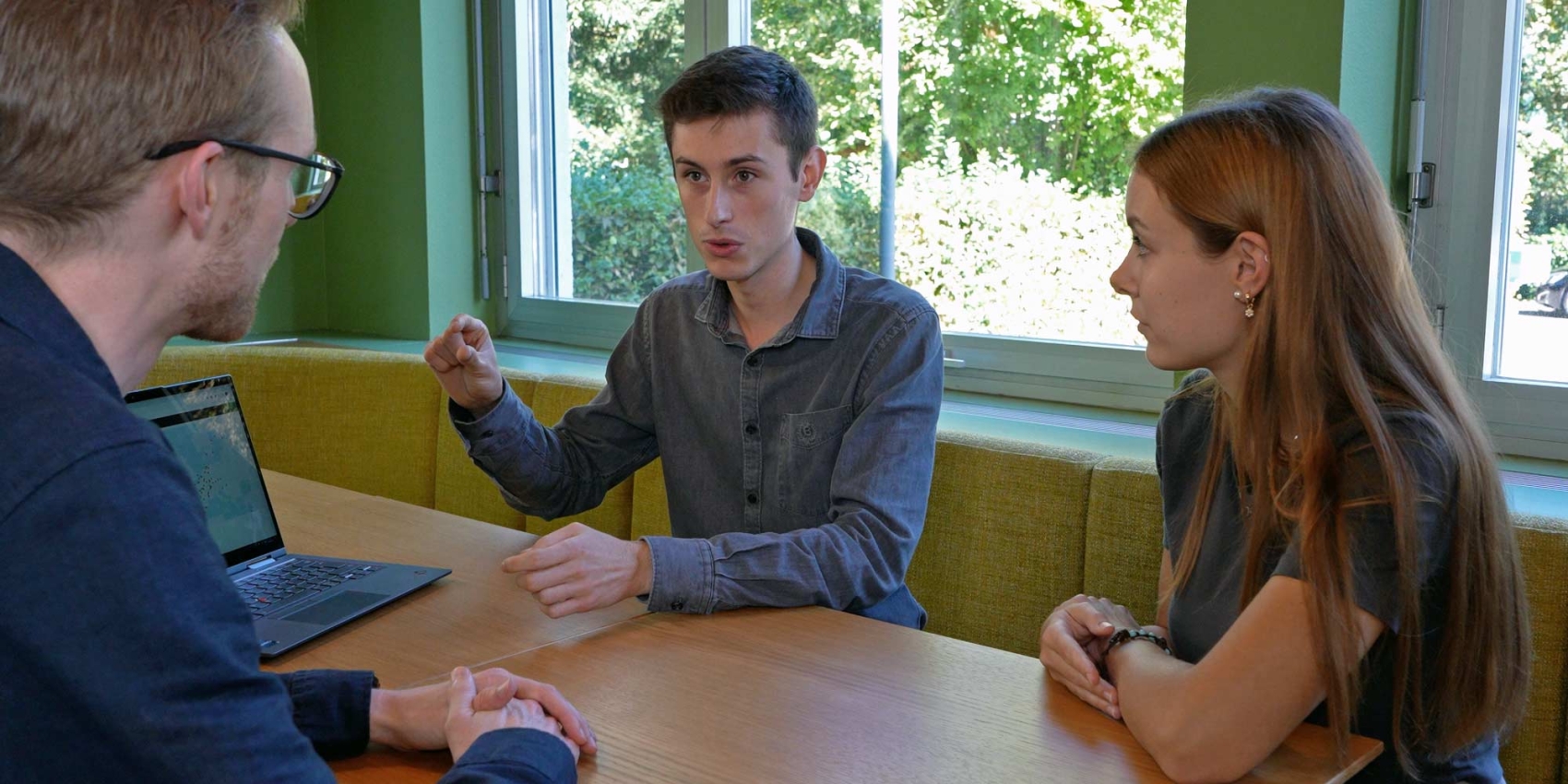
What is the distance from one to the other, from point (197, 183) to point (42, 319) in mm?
142

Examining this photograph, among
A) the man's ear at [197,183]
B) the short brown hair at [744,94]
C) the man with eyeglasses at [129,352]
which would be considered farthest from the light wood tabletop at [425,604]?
the short brown hair at [744,94]

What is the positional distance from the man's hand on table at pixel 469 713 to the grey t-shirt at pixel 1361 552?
65cm

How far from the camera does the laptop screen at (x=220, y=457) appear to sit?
170 cm

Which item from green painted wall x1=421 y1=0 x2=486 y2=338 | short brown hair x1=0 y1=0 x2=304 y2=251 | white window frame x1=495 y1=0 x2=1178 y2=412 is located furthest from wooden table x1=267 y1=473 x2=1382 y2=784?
green painted wall x1=421 y1=0 x2=486 y2=338

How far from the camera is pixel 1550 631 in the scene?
1.53 meters

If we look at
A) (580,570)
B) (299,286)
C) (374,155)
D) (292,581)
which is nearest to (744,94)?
(580,570)

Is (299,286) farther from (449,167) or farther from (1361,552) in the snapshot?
(1361,552)

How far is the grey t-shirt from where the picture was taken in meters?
1.16

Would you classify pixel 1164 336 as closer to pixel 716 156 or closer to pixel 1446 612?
pixel 1446 612

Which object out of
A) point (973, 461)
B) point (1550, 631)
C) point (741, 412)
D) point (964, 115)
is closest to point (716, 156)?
point (741, 412)

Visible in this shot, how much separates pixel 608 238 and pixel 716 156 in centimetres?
166

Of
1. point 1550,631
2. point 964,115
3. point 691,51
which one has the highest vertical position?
point 691,51

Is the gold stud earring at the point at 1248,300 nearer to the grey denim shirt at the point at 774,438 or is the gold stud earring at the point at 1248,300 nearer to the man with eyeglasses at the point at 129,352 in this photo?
the grey denim shirt at the point at 774,438

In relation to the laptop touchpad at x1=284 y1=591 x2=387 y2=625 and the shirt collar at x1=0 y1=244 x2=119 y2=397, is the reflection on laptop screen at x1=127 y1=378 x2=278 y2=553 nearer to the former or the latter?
the laptop touchpad at x1=284 y1=591 x2=387 y2=625
